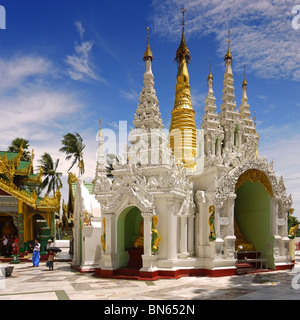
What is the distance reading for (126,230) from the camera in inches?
619

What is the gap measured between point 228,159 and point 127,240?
18.1 ft

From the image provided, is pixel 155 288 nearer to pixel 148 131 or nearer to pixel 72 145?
pixel 148 131

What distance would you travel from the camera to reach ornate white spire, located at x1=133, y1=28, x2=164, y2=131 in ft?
54.0

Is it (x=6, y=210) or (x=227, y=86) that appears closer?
(x=227, y=86)

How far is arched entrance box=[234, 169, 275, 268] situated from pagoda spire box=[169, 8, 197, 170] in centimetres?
306

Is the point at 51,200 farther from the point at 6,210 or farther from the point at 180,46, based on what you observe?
the point at 180,46

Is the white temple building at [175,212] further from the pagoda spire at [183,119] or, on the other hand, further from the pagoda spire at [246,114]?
the pagoda spire at [246,114]

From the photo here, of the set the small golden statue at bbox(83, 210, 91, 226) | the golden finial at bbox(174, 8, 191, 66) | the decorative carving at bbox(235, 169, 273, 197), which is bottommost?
the small golden statue at bbox(83, 210, 91, 226)

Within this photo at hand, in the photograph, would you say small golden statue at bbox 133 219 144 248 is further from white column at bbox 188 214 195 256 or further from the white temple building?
white column at bbox 188 214 195 256

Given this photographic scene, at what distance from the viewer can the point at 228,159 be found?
1522 centimetres

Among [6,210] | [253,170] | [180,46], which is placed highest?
[180,46]

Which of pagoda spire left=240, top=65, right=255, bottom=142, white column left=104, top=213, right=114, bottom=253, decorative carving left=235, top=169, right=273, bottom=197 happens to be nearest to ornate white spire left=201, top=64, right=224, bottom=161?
pagoda spire left=240, top=65, right=255, bottom=142
